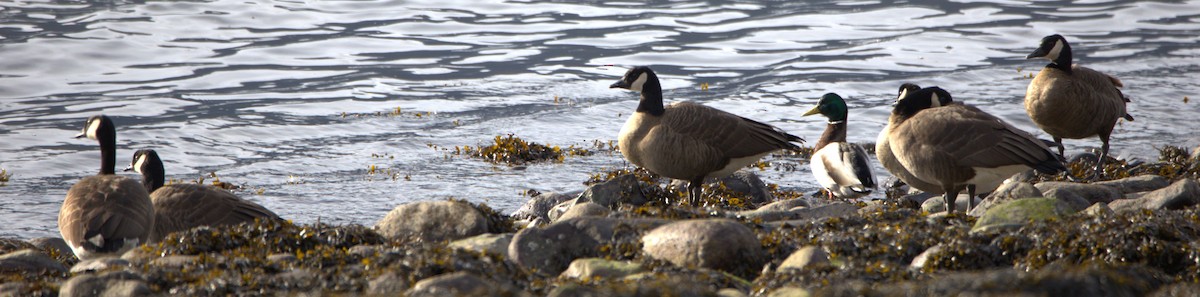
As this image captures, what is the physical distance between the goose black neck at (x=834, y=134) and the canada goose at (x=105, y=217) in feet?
23.5

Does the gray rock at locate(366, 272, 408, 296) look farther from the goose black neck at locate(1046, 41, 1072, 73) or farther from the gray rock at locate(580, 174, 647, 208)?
the goose black neck at locate(1046, 41, 1072, 73)

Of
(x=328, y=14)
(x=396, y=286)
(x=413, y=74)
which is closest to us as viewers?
(x=396, y=286)

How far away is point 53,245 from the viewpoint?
9.68 m

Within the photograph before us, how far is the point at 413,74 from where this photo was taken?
894 inches

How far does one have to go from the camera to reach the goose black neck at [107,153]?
10.5 meters

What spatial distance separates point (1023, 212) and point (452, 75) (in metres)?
16.3

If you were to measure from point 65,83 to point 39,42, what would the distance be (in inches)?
158

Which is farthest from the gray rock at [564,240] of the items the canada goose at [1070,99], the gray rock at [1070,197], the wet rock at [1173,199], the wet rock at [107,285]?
the canada goose at [1070,99]

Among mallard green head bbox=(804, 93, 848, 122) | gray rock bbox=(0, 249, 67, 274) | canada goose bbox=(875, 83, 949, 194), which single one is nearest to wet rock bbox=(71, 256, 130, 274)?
gray rock bbox=(0, 249, 67, 274)

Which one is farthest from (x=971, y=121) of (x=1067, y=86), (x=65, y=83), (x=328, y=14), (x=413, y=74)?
(x=328, y=14)

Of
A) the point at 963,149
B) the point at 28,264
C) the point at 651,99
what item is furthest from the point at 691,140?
the point at 28,264

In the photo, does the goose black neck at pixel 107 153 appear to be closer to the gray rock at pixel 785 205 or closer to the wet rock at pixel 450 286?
the gray rock at pixel 785 205

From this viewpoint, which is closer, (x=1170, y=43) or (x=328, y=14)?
(x=1170, y=43)

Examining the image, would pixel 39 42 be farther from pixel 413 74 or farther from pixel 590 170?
pixel 590 170
